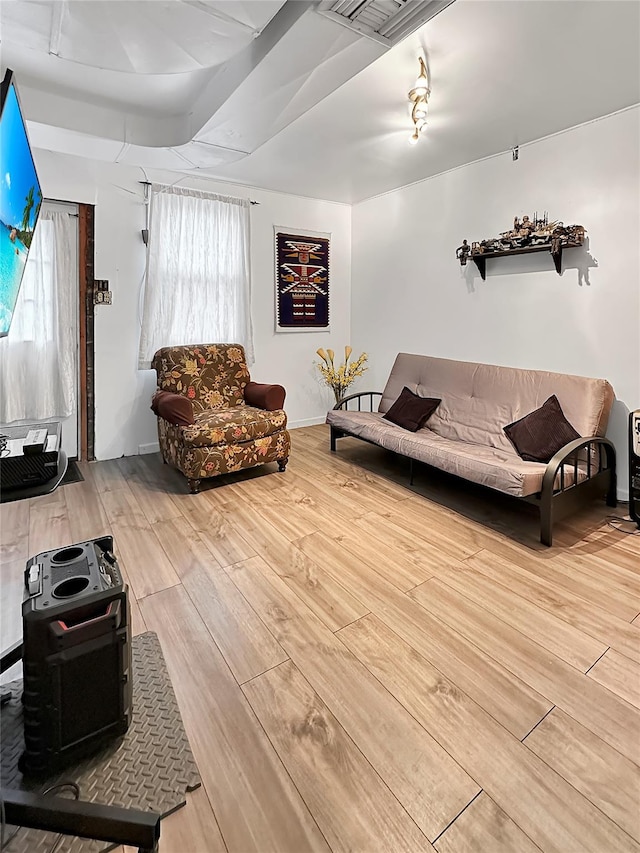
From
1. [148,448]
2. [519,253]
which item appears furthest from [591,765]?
[148,448]

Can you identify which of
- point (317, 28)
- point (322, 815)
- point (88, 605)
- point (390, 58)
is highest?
point (390, 58)

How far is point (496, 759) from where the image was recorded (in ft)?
4.26

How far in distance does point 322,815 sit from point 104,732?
0.69 m

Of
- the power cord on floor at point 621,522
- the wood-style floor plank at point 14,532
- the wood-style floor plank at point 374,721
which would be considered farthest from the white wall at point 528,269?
the wood-style floor plank at point 14,532

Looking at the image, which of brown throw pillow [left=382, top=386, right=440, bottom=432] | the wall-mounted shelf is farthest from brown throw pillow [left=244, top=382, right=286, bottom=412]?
the wall-mounted shelf

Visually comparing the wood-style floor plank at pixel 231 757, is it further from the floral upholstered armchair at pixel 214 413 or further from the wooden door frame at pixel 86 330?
the wooden door frame at pixel 86 330

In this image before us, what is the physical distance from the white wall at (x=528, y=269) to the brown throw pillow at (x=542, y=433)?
0.46 m

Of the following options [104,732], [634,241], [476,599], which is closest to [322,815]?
[104,732]

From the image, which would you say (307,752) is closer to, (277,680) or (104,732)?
(277,680)

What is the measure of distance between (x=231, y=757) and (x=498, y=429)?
2.78m

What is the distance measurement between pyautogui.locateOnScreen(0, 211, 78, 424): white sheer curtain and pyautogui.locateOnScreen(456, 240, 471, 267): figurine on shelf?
3289 mm

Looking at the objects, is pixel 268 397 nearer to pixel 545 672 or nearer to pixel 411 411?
pixel 411 411

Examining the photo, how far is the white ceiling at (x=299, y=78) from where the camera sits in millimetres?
1716

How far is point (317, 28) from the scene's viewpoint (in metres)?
1.73
